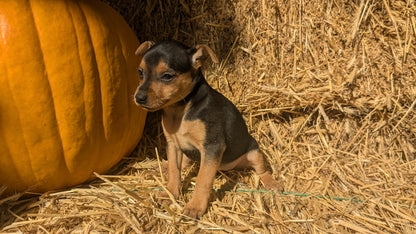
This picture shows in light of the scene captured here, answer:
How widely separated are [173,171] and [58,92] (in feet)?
3.98

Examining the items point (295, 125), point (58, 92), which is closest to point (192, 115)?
point (58, 92)

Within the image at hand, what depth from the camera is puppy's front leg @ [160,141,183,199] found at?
9.70ft

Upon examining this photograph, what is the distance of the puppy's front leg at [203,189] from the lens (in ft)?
8.80

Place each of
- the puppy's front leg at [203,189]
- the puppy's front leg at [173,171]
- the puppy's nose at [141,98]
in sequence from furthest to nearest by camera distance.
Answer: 1. the puppy's front leg at [173,171]
2. the puppy's front leg at [203,189]
3. the puppy's nose at [141,98]

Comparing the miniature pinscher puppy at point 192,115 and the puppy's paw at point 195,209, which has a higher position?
the miniature pinscher puppy at point 192,115

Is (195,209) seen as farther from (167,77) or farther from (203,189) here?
(167,77)

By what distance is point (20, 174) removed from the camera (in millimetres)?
2697

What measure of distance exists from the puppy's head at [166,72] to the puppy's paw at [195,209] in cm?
86

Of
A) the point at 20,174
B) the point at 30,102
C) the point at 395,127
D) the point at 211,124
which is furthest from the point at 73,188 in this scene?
the point at 395,127

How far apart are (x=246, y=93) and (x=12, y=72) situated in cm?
233

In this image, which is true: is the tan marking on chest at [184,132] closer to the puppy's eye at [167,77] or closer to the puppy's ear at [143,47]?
the puppy's eye at [167,77]

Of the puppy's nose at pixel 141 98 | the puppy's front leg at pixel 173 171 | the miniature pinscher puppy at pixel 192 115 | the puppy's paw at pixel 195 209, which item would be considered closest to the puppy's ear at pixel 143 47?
the miniature pinscher puppy at pixel 192 115

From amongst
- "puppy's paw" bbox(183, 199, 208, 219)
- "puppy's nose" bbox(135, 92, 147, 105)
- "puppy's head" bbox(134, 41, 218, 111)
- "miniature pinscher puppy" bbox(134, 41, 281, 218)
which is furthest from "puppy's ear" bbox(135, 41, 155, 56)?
"puppy's paw" bbox(183, 199, 208, 219)

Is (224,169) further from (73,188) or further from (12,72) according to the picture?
(12,72)
